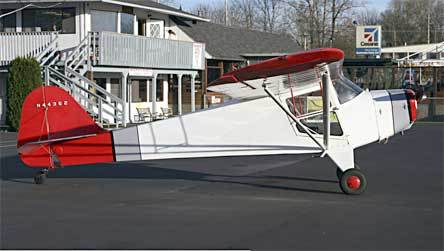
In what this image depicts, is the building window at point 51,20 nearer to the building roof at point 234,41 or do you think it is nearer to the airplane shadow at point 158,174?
the building roof at point 234,41

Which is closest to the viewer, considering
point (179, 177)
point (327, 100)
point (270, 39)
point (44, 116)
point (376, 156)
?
point (327, 100)

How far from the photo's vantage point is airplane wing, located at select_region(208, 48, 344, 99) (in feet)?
33.4

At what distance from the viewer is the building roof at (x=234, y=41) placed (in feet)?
149

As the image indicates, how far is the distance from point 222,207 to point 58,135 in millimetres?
3504

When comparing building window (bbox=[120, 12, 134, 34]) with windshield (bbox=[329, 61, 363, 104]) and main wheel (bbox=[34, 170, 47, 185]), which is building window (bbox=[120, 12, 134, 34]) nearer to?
main wheel (bbox=[34, 170, 47, 185])

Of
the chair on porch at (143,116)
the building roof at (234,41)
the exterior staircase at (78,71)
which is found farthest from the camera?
the building roof at (234,41)

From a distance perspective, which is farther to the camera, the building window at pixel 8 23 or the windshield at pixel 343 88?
the building window at pixel 8 23

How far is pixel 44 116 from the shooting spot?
41.1ft

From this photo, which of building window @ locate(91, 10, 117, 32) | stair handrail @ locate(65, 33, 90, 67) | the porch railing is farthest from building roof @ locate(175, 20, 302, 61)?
stair handrail @ locate(65, 33, 90, 67)

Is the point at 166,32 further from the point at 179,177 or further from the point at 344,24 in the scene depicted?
the point at 344,24

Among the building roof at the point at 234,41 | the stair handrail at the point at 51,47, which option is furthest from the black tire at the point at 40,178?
the building roof at the point at 234,41

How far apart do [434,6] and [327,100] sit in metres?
97.7

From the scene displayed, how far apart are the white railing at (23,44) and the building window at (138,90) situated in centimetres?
780

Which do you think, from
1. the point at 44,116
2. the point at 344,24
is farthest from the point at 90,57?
the point at 344,24
